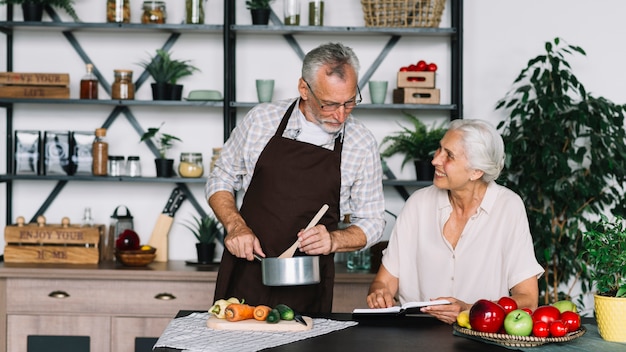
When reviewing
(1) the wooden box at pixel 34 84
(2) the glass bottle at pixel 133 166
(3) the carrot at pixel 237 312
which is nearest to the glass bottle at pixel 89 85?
(1) the wooden box at pixel 34 84

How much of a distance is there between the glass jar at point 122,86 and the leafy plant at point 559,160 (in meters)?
2.05

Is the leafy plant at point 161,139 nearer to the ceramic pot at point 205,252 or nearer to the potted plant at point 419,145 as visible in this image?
the ceramic pot at point 205,252

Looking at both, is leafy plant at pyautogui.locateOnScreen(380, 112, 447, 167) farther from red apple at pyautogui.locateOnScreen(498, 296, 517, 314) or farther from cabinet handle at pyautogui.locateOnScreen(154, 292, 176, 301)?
red apple at pyautogui.locateOnScreen(498, 296, 517, 314)

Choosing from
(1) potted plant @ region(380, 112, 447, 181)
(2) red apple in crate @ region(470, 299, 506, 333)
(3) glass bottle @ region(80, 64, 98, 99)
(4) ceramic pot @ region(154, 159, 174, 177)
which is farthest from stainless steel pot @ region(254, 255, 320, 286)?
(3) glass bottle @ region(80, 64, 98, 99)

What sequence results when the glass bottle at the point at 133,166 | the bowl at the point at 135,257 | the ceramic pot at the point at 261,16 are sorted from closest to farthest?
the bowl at the point at 135,257
the ceramic pot at the point at 261,16
the glass bottle at the point at 133,166

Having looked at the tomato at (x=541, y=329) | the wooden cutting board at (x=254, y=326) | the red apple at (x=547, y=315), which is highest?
the red apple at (x=547, y=315)

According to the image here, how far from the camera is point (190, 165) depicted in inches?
186

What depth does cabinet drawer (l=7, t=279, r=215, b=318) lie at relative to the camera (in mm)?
4387

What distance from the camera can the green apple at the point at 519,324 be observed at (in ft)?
7.77

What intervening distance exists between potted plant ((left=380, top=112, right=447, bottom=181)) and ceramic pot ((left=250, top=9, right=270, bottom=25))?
0.95 meters

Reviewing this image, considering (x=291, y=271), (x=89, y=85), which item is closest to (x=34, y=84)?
(x=89, y=85)

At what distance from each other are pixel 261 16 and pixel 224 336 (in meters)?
2.59

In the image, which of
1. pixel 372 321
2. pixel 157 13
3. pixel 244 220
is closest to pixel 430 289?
pixel 372 321

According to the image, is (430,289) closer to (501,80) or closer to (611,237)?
(611,237)
